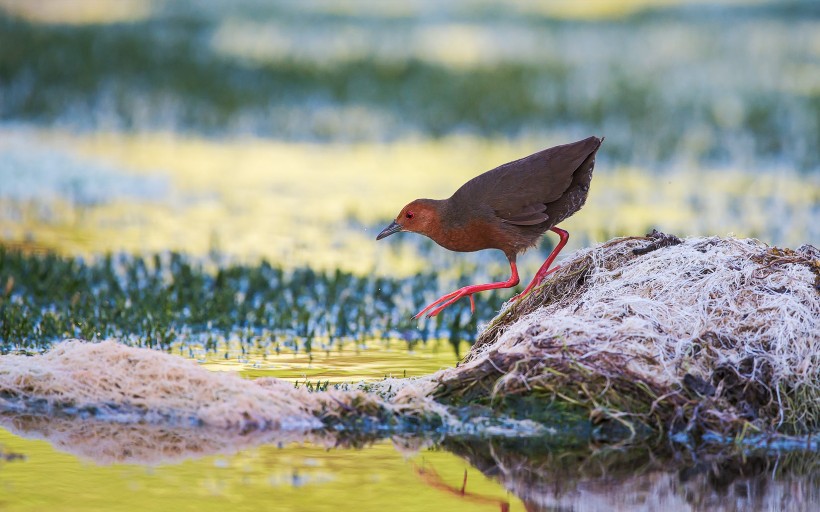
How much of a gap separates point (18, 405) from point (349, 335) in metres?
3.42

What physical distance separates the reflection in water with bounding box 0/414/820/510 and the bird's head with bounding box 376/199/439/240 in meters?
2.35

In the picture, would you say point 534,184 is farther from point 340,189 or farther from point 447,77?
point 447,77

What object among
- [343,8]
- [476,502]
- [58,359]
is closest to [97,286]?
[58,359]

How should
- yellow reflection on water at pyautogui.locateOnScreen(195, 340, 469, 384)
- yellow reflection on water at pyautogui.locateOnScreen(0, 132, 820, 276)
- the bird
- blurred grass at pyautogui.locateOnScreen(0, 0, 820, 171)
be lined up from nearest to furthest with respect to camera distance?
yellow reflection on water at pyautogui.locateOnScreen(195, 340, 469, 384)
the bird
yellow reflection on water at pyautogui.locateOnScreen(0, 132, 820, 276)
blurred grass at pyautogui.locateOnScreen(0, 0, 820, 171)

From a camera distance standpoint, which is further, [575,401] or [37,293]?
[37,293]

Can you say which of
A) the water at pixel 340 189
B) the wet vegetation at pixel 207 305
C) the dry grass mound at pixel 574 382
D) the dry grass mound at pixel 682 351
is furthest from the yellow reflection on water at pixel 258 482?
the wet vegetation at pixel 207 305

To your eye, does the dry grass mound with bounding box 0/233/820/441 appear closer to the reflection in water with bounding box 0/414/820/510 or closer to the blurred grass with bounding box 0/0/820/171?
the reflection in water with bounding box 0/414/820/510

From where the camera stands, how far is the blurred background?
15570mm

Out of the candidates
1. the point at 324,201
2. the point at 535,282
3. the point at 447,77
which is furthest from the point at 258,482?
the point at 447,77

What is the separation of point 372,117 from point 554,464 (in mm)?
17387

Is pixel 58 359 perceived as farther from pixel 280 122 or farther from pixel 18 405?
pixel 280 122

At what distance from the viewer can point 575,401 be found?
735cm

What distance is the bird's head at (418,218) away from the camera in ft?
30.4

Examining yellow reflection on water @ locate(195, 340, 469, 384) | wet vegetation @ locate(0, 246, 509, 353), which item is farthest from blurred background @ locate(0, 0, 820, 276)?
yellow reflection on water @ locate(195, 340, 469, 384)
